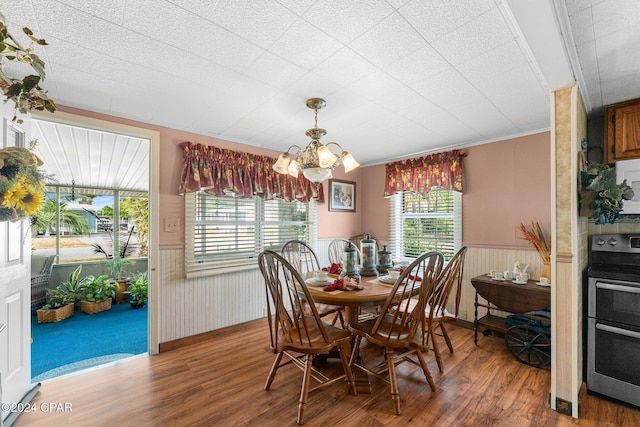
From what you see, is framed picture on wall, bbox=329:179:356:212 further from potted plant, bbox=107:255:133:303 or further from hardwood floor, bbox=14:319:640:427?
potted plant, bbox=107:255:133:303

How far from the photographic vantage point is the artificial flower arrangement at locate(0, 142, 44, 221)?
3.12ft

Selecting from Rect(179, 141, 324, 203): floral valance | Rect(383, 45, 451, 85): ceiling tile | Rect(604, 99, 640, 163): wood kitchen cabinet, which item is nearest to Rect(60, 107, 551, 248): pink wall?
Rect(179, 141, 324, 203): floral valance

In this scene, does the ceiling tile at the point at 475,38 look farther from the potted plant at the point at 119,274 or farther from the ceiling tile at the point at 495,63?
the potted plant at the point at 119,274

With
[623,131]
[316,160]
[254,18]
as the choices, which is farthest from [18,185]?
[623,131]

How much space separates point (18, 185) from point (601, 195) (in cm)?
294

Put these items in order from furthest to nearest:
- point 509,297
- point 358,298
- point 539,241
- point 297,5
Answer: point 539,241 → point 509,297 → point 358,298 → point 297,5

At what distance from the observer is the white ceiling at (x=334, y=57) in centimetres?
130

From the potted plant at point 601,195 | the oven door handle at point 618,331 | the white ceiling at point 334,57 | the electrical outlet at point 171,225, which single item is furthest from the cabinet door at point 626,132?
the electrical outlet at point 171,225

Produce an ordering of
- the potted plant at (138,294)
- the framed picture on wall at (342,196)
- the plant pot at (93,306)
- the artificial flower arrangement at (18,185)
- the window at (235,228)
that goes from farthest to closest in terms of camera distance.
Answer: the potted plant at (138,294), the framed picture on wall at (342,196), the plant pot at (93,306), the window at (235,228), the artificial flower arrangement at (18,185)

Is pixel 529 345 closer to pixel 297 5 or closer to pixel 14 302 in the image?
pixel 297 5

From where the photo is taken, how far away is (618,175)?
222cm

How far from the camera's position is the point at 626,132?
7.11 ft

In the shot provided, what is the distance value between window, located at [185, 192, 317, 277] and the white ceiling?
3.28 ft

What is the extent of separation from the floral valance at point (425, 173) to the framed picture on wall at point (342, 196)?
1.83ft
